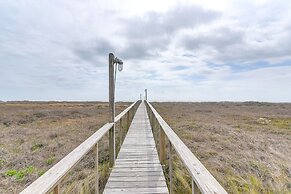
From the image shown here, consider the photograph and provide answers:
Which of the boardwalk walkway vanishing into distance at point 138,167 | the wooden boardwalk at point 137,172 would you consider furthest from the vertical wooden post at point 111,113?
the wooden boardwalk at point 137,172

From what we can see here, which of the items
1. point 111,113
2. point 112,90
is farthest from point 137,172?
point 112,90

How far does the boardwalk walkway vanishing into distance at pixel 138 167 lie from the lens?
1.72m

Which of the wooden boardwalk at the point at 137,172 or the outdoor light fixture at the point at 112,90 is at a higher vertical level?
the outdoor light fixture at the point at 112,90

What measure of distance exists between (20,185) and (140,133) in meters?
4.61

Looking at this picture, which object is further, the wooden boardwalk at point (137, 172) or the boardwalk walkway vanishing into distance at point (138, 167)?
the wooden boardwalk at point (137, 172)

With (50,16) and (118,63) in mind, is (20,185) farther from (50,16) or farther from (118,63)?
(50,16)

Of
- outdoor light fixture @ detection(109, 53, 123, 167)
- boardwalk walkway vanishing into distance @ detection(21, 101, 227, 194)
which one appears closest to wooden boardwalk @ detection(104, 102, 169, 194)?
boardwalk walkway vanishing into distance @ detection(21, 101, 227, 194)

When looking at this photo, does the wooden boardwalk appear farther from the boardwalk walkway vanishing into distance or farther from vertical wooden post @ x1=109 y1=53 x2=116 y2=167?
vertical wooden post @ x1=109 y1=53 x2=116 y2=167

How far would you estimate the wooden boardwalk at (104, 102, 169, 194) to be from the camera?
3.98 m

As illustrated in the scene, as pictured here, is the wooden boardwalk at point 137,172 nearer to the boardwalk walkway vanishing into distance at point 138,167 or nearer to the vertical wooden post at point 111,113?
the boardwalk walkway vanishing into distance at point 138,167

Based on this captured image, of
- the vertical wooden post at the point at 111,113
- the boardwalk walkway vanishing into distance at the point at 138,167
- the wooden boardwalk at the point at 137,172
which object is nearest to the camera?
the boardwalk walkway vanishing into distance at the point at 138,167

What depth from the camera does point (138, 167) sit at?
5.14 meters

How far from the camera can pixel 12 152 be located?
30.2 feet

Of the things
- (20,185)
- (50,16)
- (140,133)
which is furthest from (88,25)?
(20,185)
